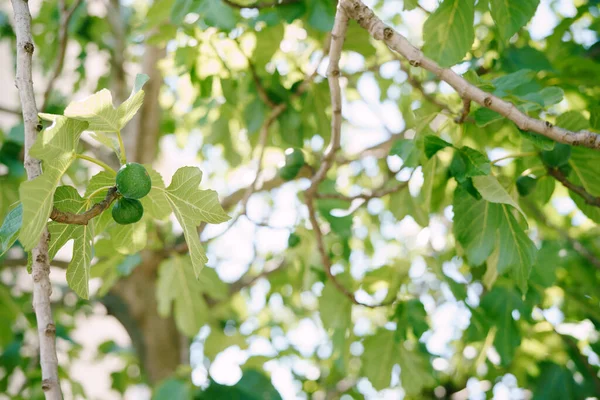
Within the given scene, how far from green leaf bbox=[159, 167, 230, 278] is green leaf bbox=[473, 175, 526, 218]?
61 centimetres

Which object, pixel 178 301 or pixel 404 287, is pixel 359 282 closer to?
pixel 404 287

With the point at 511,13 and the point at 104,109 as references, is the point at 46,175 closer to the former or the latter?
the point at 104,109

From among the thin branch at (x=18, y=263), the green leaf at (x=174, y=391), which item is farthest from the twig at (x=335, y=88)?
the thin branch at (x=18, y=263)

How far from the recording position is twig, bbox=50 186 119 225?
1.04m

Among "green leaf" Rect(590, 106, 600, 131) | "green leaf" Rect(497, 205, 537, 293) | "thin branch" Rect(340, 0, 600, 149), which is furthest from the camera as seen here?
"green leaf" Rect(590, 106, 600, 131)

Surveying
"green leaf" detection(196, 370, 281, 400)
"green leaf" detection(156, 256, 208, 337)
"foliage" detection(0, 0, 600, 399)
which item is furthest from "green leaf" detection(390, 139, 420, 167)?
"green leaf" detection(196, 370, 281, 400)

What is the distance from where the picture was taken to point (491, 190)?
1380 millimetres

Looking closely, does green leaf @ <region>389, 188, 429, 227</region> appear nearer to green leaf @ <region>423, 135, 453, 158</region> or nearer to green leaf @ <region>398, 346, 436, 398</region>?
green leaf @ <region>398, 346, 436, 398</region>

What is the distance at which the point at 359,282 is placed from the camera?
2447mm

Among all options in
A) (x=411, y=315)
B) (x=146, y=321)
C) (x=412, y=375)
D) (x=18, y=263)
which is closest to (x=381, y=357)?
(x=412, y=375)

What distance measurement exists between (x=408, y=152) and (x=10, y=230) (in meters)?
0.91

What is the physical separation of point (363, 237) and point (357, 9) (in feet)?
10.3

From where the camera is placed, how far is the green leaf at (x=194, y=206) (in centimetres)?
117

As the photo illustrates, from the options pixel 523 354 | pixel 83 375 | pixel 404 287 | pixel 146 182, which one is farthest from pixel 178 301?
pixel 83 375
